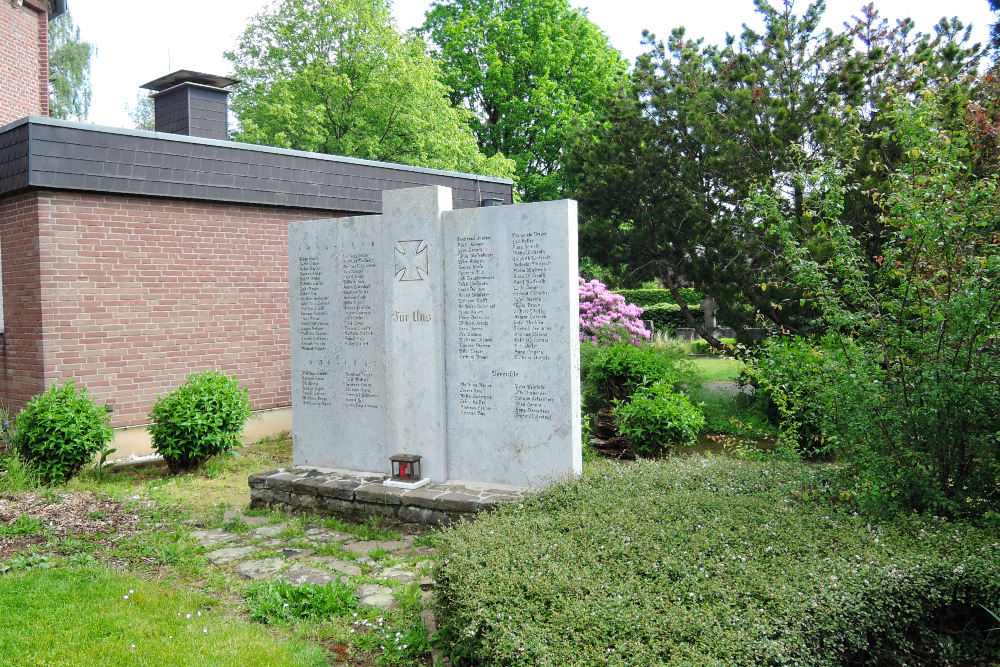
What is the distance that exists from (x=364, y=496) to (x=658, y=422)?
358 centimetres

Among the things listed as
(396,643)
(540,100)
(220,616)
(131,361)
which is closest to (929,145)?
(396,643)

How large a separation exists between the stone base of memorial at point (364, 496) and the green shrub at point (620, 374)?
345 cm

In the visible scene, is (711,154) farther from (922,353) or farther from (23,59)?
(23,59)

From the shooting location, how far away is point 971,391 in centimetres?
388

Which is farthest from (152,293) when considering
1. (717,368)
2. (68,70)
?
(68,70)

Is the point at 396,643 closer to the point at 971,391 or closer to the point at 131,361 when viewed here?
the point at 971,391

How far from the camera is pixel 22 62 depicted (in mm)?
16609

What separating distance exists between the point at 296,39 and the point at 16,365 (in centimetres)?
1774

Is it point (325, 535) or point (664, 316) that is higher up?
point (664, 316)

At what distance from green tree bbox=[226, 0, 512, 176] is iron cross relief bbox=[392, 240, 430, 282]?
15.6 metres

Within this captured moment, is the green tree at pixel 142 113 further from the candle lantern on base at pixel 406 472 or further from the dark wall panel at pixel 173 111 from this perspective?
the candle lantern on base at pixel 406 472

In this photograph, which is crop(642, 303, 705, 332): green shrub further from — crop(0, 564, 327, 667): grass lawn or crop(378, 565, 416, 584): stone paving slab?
crop(0, 564, 327, 667): grass lawn

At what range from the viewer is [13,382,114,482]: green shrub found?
7809 millimetres

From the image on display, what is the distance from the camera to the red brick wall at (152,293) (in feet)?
29.1
